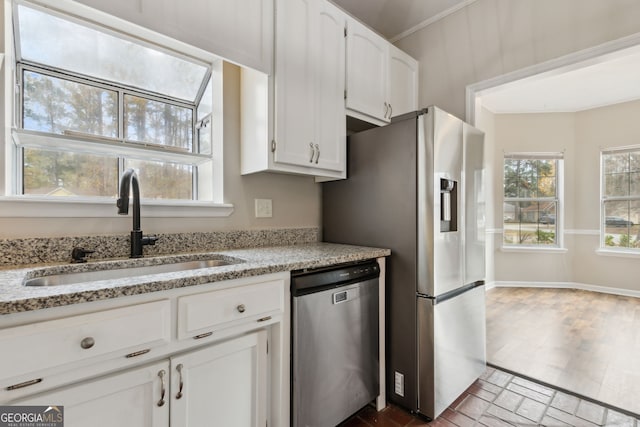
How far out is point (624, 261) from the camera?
14.1ft

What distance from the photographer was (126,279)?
0.99 meters

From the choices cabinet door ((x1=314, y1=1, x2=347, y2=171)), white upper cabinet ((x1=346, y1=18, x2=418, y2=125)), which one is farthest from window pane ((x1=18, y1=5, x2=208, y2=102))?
white upper cabinet ((x1=346, y1=18, x2=418, y2=125))

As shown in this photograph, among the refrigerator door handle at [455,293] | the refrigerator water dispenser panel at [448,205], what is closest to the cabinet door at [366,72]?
the refrigerator water dispenser panel at [448,205]

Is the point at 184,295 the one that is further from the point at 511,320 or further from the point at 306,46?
the point at 511,320

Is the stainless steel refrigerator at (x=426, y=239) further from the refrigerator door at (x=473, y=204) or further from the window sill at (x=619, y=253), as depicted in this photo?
the window sill at (x=619, y=253)

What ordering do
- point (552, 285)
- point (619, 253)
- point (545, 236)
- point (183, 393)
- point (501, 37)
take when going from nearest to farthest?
point (183, 393), point (501, 37), point (619, 253), point (552, 285), point (545, 236)

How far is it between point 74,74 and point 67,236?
0.81 m

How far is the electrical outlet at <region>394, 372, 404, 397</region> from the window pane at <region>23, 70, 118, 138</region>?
6.64ft

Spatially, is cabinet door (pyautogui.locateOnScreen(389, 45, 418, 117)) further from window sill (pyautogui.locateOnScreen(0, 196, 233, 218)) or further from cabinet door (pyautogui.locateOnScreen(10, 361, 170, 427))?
cabinet door (pyautogui.locateOnScreen(10, 361, 170, 427))

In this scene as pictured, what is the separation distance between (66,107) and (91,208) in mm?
527

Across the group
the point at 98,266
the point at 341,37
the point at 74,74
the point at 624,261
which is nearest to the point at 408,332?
the point at 98,266

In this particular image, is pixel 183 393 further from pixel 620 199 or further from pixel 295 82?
pixel 620 199

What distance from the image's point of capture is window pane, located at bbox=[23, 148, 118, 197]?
54.7 inches

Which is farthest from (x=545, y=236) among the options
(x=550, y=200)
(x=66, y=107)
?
(x=66, y=107)
